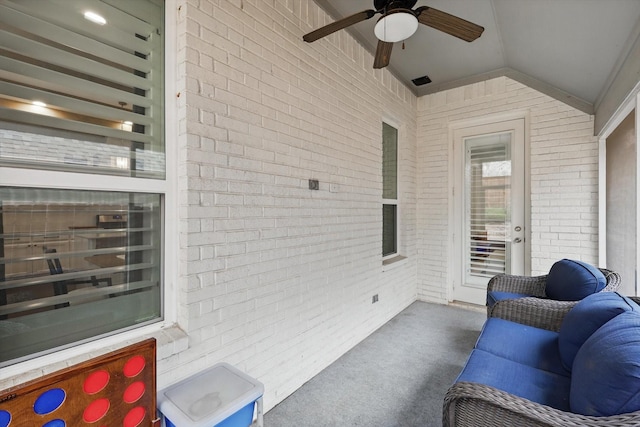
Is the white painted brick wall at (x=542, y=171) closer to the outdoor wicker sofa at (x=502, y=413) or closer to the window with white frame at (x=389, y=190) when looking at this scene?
the window with white frame at (x=389, y=190)

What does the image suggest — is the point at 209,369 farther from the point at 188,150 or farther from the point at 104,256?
the point at 188,150

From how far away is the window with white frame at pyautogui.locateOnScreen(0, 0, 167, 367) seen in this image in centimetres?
116

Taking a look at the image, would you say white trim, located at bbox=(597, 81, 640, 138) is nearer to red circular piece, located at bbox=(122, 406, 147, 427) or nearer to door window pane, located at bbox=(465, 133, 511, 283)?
door window pane, located at bbox=(465, 133, 511, 283)

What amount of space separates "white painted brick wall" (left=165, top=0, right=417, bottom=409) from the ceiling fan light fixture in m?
0.65

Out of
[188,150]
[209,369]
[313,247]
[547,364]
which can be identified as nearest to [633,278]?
[547,364]

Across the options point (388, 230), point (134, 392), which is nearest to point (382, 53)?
point (388, 230)

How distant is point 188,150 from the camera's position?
1.56 m

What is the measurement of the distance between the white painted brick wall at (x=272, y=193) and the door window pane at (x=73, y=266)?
0.20 meters

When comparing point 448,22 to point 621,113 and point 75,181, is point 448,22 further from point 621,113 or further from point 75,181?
point 75,181

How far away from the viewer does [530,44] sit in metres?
2.87

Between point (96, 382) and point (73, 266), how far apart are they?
1.68 feet

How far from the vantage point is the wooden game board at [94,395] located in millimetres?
937

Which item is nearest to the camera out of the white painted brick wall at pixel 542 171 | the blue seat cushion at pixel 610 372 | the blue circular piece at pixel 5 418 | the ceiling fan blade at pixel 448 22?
the blue circular piece at pixel 5 418

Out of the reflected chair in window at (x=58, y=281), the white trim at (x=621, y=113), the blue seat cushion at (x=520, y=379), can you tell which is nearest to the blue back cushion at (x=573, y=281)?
the blue seat cushion at (x=520, y=379)
